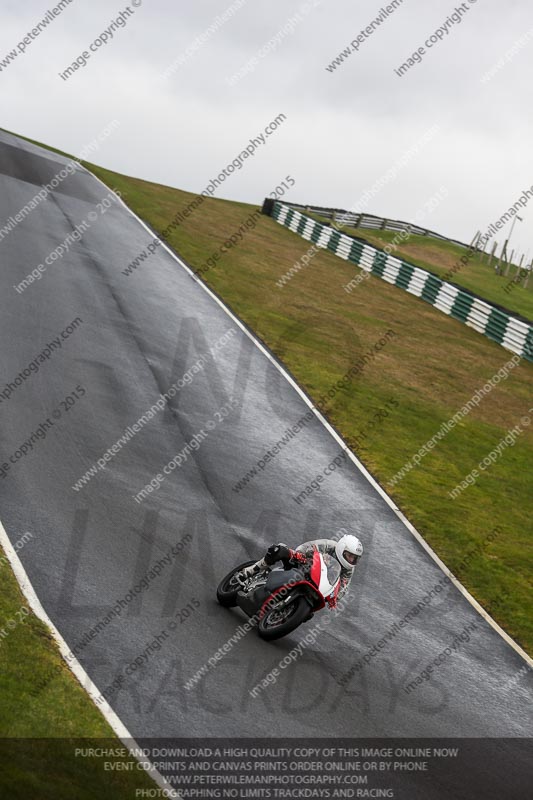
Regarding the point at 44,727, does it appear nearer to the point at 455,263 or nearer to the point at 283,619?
the point at 283,619

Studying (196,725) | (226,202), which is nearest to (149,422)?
(196,725)

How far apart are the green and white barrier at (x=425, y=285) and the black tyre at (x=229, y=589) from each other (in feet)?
70.9

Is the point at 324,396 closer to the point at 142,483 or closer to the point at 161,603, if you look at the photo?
the point at 142,483

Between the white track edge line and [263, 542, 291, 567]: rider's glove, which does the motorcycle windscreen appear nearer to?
[263, 542, 291, 567]: rider's glove

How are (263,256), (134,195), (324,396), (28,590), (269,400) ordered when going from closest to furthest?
(28,590)
(269,400)
(324,396)
(263,256)
(134,195)

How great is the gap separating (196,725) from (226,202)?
4839 cm

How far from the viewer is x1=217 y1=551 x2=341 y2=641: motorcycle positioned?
1148 centimetres

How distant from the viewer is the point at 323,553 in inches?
477

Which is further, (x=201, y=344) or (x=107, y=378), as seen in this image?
(x=201, y=344)

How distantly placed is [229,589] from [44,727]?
3.60 metres

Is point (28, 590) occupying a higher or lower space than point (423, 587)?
lower

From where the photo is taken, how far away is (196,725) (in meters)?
9.71

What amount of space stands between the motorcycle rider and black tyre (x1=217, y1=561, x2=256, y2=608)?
0.41 ft

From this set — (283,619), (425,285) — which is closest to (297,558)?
(283,619)
